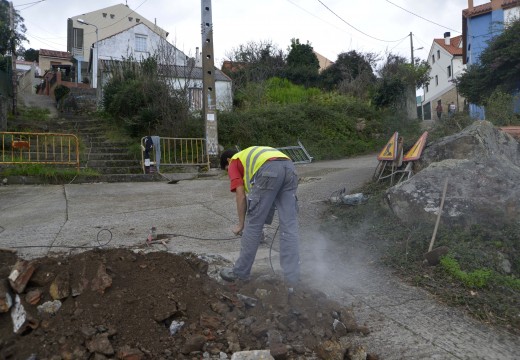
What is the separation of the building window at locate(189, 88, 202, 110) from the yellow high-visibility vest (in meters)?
11.5

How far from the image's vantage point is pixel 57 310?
9.98 ft

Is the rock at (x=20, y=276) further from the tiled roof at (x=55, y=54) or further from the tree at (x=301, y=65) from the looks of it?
the tiled roof at (x=55, y=54)

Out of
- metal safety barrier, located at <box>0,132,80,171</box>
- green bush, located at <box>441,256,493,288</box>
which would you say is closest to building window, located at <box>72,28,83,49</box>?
metal safety barrier, located at <box>0,132,80,171</box>

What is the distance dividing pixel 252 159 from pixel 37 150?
962 centimetres

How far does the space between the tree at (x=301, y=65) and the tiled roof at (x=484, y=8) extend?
9.84m

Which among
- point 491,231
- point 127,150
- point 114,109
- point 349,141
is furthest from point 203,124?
point 491,231

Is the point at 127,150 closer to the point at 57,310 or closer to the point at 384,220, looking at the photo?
the point at 384,220

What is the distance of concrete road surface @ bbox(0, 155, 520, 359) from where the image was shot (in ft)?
10.4

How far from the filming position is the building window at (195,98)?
50.4ft

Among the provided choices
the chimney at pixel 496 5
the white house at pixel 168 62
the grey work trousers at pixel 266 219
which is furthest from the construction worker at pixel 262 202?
the chimney at pixel 496 5

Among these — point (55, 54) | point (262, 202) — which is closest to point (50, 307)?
point (262, 202)

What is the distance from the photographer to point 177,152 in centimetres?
1370

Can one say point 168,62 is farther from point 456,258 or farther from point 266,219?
point 456,258

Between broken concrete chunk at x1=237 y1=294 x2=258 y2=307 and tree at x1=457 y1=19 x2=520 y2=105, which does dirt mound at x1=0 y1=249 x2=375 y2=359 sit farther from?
tree at x1=457 y1=19 x2=520 y2=105
